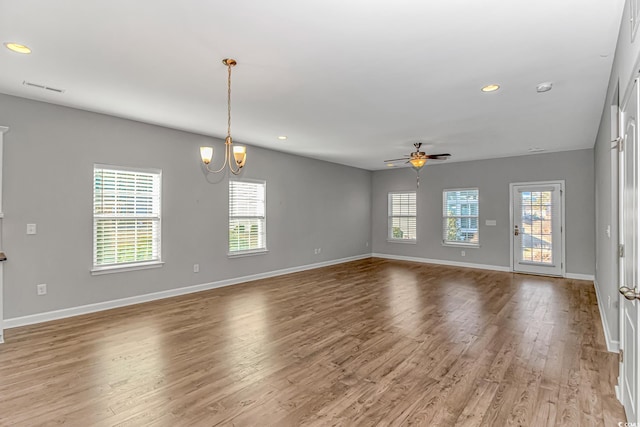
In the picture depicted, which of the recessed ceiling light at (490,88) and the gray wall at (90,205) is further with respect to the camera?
the gray wall at (90,205)

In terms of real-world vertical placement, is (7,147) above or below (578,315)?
above

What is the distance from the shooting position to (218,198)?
5.94 metres

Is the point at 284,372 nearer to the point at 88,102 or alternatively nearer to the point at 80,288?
the point at 80,288

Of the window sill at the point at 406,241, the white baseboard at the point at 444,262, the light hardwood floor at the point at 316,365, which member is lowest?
the light hardwood floor at the point at 316,365

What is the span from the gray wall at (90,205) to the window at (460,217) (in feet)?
13.0

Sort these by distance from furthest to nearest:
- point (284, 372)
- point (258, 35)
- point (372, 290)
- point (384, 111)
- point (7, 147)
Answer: point (372, 290) → point (384, 111) → point (7, 147) → point (284, 372) → point (258, 35)

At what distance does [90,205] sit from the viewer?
444 cm

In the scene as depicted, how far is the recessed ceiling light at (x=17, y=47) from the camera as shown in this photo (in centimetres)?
266

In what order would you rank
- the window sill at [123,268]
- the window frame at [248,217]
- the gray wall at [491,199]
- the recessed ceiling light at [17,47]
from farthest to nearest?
the gray wall at [491,199] < the window frame at [248,217] < the window sill at [123,268] < the recessed ceiling light at [17,47]

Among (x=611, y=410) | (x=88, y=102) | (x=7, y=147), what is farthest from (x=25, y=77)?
(x=611, y=410)

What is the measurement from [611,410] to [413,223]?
7058 millimetres

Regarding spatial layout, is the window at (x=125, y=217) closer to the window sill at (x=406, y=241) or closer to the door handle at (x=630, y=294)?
the door handle at (x=630, y=294)

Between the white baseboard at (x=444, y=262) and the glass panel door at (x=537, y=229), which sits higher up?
the glass panel door at (x=537, y=229)

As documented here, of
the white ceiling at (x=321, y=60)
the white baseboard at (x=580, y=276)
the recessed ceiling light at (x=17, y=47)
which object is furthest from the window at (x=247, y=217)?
the white baseboard at (x=580, y=276)
